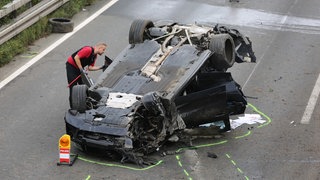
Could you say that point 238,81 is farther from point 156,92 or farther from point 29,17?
point 29,17

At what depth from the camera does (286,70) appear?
14.9 metres

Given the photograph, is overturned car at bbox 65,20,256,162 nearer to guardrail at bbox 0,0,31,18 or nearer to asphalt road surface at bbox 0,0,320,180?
asphalt road surface at bbox 0,0,320,180

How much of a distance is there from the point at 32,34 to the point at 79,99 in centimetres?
628

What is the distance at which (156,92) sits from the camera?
10.2m

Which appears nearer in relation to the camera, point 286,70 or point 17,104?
point 17,104

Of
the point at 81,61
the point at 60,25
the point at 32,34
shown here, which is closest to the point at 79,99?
the point at 81,61

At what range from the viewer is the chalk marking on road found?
40.0 feet

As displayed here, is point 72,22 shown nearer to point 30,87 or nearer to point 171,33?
point 30,87

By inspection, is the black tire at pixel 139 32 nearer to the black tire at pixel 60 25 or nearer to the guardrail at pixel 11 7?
the guardrail at pixel 11 7

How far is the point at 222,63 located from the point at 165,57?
1.01m

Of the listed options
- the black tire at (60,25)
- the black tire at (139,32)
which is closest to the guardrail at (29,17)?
the black tire at (60,25)

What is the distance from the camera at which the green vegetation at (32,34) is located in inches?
582

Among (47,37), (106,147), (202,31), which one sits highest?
(202,31)

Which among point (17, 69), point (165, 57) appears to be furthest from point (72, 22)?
point (165, 57)
